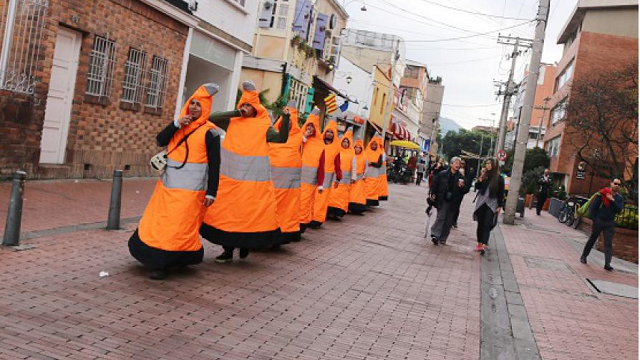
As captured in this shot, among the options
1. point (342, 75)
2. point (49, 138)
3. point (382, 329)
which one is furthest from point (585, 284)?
point (342, 75)

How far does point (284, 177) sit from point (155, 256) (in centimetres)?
309

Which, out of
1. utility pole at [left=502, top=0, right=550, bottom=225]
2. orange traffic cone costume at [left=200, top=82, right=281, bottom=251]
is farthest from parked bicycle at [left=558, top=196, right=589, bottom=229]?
orange traffic cone costume at [left=200, top=82, right=281, bottom=251]

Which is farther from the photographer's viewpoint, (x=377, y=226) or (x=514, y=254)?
(x=377, y=226)

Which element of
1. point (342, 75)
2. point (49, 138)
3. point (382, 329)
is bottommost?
point (382, 329)

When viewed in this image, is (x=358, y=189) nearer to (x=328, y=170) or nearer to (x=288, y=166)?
(x=328, y=170)

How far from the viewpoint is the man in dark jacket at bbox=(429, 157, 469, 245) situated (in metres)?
13.2

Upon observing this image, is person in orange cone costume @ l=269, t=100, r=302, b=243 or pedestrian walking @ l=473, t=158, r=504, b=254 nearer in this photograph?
person in orange cone costume @ l=269, t=100, r=302, b=243

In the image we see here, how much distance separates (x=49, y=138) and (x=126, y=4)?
3.40 m

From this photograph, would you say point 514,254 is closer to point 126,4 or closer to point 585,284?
point 585,284

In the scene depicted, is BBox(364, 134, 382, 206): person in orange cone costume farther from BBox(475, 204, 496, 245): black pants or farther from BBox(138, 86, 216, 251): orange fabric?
BBox(138, 86, 216, 251): orange fabric

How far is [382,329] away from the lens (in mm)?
6434

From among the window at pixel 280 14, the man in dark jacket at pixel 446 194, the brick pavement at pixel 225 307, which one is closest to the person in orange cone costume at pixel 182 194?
the brick pavement at pixel 225 307

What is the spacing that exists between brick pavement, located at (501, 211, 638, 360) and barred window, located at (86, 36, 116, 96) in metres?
8.87

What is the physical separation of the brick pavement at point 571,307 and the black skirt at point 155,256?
3.58 metres
